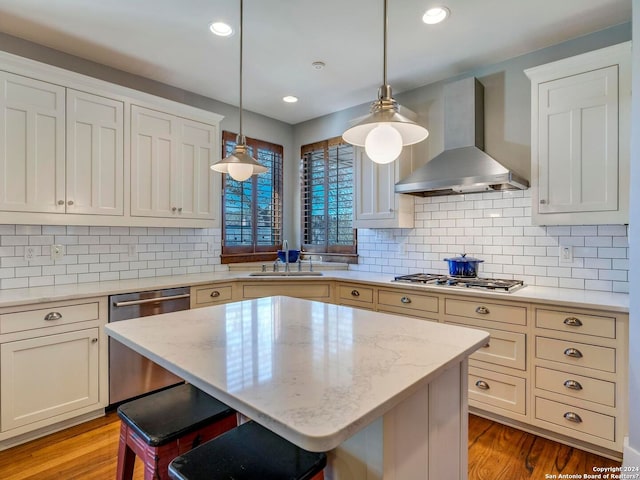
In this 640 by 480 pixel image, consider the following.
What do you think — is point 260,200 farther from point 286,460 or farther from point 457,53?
point 286,460

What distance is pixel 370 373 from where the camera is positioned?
1053mm

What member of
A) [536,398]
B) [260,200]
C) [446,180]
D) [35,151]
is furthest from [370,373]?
[260,200]

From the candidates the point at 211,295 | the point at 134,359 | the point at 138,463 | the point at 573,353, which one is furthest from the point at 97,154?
the point at 573,353

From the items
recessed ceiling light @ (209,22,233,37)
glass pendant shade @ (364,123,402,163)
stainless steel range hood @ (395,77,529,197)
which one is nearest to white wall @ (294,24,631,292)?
stainless steel range hood @ (395,77,529,197)

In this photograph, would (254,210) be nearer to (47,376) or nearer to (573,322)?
(47,376)

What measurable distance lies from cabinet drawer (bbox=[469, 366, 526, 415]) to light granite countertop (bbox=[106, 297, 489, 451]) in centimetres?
126

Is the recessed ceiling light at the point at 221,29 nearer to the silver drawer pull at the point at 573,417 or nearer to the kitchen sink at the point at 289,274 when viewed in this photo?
the kitchen sink at the point at 289,274

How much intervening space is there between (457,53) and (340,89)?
1.11m

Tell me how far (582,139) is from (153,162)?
3150 millimetres

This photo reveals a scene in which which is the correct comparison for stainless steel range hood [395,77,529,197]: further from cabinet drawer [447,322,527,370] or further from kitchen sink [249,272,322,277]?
kitchen sink [249,272,322,277]

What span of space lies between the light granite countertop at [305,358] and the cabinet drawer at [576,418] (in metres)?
1.31

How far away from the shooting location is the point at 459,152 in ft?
9.70

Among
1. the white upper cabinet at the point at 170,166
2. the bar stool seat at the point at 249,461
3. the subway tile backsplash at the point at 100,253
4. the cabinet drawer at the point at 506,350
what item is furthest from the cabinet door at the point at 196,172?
the cabinet drawer at the point at 506,350

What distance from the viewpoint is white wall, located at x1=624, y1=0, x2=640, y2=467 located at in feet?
6.30
